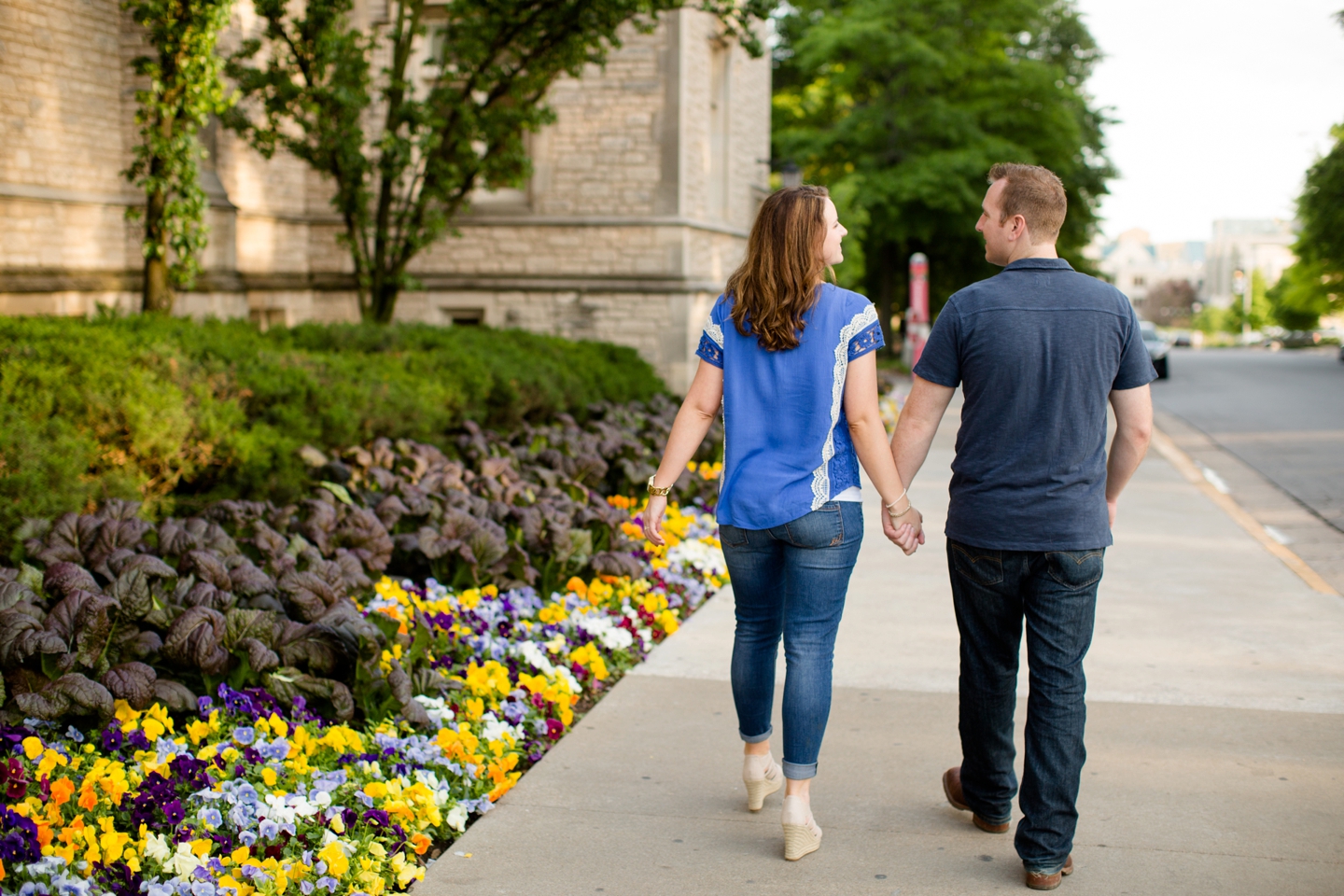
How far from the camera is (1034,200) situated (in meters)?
3.27

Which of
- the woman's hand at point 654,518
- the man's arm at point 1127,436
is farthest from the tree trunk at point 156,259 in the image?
the man's arm at point 1127,436

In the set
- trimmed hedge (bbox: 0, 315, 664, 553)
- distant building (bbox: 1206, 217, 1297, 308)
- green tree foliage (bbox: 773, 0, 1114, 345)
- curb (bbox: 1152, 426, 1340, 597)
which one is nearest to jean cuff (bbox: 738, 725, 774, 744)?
trimmed hedge (bbox: 0, 315, 664, 553)

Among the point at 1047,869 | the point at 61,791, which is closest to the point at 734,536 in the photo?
the point at 1047,869

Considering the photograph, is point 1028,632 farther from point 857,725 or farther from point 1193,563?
point 1193,563

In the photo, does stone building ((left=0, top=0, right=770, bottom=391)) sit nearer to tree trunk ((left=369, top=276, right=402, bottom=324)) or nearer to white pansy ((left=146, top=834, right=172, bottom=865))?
tree trunk ((left=369, top=276, right=402, bottom=324))

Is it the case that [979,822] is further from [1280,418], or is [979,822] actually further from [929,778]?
[1280,418]

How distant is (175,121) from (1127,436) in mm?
7632

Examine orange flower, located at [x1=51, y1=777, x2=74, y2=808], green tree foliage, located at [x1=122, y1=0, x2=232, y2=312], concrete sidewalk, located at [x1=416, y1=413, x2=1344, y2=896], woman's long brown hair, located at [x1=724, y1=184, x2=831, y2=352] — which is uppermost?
green tree foliage, located at [x1=122, y1=0, x2=232, y2=312]

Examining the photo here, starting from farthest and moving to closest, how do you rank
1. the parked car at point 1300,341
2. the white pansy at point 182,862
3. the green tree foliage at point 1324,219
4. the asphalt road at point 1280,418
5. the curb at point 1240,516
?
the parked car at point 1300,341
the green tree foliage at point 1324,219
the asphalt road at point 1280,418
the curb at point 1240,516
the white pansy at point 182,862

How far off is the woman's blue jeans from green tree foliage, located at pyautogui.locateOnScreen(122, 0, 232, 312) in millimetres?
6886

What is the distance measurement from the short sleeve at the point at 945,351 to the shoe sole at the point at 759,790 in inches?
50.8

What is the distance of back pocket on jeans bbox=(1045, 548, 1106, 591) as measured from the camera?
320 centimetres

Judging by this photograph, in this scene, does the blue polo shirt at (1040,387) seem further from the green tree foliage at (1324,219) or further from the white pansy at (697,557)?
the green tree foliage at (1324,219)

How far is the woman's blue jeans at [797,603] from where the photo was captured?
3377mm
